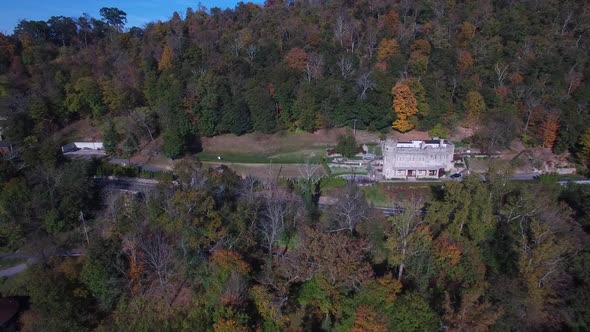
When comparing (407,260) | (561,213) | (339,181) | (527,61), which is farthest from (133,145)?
(527,61)

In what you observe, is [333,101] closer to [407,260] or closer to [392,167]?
[392,167]

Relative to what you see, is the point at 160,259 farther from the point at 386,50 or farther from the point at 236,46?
the point at 386,50

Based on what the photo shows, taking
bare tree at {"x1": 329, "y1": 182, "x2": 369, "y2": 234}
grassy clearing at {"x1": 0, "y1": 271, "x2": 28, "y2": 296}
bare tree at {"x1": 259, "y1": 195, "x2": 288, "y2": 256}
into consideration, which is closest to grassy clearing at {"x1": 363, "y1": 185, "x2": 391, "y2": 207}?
bare tree at {"x1": 329, "y1": 182, "x2": 369, "y2": 234}

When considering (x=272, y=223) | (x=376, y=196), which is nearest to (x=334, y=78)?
(x=376, y=196)

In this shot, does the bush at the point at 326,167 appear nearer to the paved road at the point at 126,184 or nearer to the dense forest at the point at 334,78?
the dense forest at the point at 334,78

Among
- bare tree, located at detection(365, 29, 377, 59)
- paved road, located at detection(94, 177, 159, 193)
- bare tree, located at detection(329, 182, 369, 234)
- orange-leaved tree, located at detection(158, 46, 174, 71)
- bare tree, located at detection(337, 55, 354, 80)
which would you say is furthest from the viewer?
orange-leaved tree, located at detection(158, 46, 174, 71)

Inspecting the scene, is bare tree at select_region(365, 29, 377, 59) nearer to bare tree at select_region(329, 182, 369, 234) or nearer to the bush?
the bush
